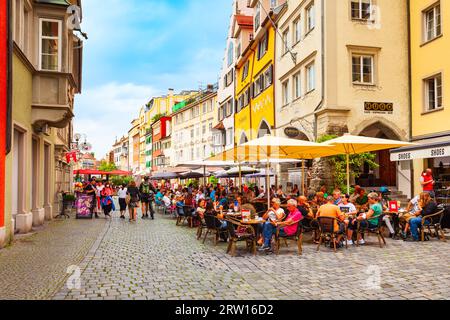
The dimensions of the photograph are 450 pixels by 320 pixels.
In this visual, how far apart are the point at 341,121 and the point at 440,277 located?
43.3 ft

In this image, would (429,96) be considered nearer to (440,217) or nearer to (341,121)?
(341,121)

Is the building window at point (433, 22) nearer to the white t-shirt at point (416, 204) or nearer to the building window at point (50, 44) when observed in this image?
the white t-shirt at point (416, 204)

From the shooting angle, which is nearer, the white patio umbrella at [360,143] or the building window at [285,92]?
the white patio umbrella at [360,143]

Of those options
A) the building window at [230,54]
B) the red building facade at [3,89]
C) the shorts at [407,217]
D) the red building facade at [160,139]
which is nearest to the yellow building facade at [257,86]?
the building window at [230,54]

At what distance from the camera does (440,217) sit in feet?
39.3

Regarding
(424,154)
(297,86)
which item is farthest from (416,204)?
(297,86)

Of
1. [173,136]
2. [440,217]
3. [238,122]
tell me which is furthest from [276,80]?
[173,136]

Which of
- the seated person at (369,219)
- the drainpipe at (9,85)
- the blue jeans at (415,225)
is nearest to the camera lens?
the drainpipe at (9,85)

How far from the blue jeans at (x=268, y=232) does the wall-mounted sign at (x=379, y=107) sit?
11651 mm

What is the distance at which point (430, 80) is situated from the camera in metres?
20.1

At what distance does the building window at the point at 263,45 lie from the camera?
1171 inches

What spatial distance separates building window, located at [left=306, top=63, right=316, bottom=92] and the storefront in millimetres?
5792

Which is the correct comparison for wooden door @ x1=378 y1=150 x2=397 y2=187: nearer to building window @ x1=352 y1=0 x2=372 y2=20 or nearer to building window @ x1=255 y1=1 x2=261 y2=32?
building window @ x1=352 y1=0 x2=372 y2=20

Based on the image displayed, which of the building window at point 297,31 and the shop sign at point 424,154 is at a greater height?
the building window at point 297,31
